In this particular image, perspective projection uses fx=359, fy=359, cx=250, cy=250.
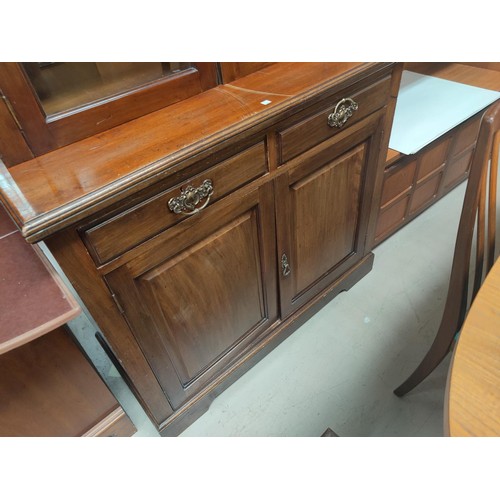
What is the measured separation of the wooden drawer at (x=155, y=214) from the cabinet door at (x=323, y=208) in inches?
5.5

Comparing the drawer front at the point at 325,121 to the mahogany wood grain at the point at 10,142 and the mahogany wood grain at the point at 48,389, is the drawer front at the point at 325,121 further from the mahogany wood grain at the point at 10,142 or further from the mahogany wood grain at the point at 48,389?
the mahogany wood grain at the point at 48,389

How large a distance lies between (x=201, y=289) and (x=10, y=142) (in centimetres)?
50

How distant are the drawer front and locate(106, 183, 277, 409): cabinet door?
12 cm

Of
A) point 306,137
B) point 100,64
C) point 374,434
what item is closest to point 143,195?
point 100,64

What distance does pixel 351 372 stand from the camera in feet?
4.24

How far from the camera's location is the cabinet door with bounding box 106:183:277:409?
77 cm

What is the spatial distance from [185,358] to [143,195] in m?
0.53

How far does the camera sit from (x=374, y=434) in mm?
1134

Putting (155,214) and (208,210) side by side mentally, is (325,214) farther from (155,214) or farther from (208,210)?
(155,214)

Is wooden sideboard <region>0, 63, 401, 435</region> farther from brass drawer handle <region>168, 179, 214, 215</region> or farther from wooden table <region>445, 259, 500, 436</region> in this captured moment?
wooden table <region>445, 259, 500, 436</region>

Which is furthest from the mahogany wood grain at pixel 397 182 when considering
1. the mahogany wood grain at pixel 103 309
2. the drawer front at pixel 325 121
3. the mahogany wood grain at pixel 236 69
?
the mahogany wood grain at pixel 103 309

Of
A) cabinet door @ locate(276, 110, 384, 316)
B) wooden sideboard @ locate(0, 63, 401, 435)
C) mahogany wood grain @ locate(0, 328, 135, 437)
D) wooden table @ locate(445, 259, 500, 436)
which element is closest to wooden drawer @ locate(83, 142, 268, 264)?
wooden sideboard @ locate(0, 63, 401, 435)

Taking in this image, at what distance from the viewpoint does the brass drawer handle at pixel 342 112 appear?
2.99ft

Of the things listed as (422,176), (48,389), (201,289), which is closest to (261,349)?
(201,289)
